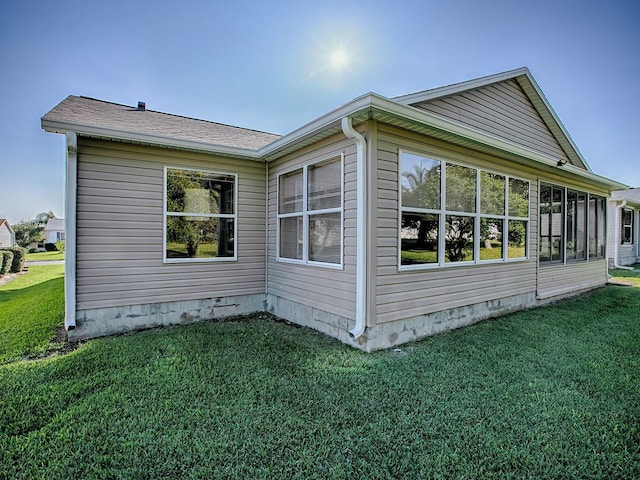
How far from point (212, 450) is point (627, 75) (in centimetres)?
1468

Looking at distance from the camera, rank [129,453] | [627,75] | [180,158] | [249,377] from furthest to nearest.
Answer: [627,75], [180,158], [249,377], [129,453]

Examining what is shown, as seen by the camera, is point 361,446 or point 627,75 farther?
point 627,75

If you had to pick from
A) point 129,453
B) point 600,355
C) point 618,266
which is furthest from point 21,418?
point 618,266

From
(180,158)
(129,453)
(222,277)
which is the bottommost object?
(129,453)

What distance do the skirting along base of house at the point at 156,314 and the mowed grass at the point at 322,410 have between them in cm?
45

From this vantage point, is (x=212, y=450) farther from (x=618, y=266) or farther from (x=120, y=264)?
Answer: (x=618, y=266)

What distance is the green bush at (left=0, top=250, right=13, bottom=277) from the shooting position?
488 inches

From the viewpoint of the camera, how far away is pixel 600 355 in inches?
157

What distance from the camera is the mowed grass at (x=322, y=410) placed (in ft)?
6.82

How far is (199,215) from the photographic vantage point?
5.53 m

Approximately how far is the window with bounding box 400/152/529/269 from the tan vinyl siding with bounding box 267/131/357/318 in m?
0.70

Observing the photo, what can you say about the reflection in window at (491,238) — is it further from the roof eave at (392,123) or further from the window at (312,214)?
the window at (312,214)

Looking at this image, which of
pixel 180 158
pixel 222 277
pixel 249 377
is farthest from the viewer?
pixel 222 277

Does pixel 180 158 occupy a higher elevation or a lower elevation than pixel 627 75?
lower
